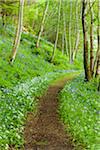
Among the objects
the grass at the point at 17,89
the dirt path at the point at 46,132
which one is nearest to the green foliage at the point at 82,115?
the dirt path at the point at 46,132

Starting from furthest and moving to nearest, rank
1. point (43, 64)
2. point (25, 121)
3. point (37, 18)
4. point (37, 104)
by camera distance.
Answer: point (37, 18)
point (43, 64)
point (37, 104)
point (25, 121)

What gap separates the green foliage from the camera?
1036 cm

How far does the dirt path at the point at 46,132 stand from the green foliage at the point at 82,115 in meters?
0.35

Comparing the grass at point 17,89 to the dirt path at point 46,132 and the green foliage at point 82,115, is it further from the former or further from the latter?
the green foliage at point 82,115

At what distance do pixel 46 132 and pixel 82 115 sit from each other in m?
1.59

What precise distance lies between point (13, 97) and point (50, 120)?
7.46 feet

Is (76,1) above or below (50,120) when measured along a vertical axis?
above

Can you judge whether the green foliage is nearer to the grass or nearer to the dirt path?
the dirt path

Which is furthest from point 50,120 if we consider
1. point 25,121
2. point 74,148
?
point 74,148

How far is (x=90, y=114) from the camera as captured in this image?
43.0 ft

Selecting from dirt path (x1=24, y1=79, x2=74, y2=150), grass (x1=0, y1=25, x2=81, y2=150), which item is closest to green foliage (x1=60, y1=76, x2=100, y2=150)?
dirt path (x1=24, y1=79, x2=74, y2=150)

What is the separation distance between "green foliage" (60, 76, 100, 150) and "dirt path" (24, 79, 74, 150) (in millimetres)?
349

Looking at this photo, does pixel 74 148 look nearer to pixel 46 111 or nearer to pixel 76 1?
pixel 46 111

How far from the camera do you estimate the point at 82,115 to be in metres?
12.7
